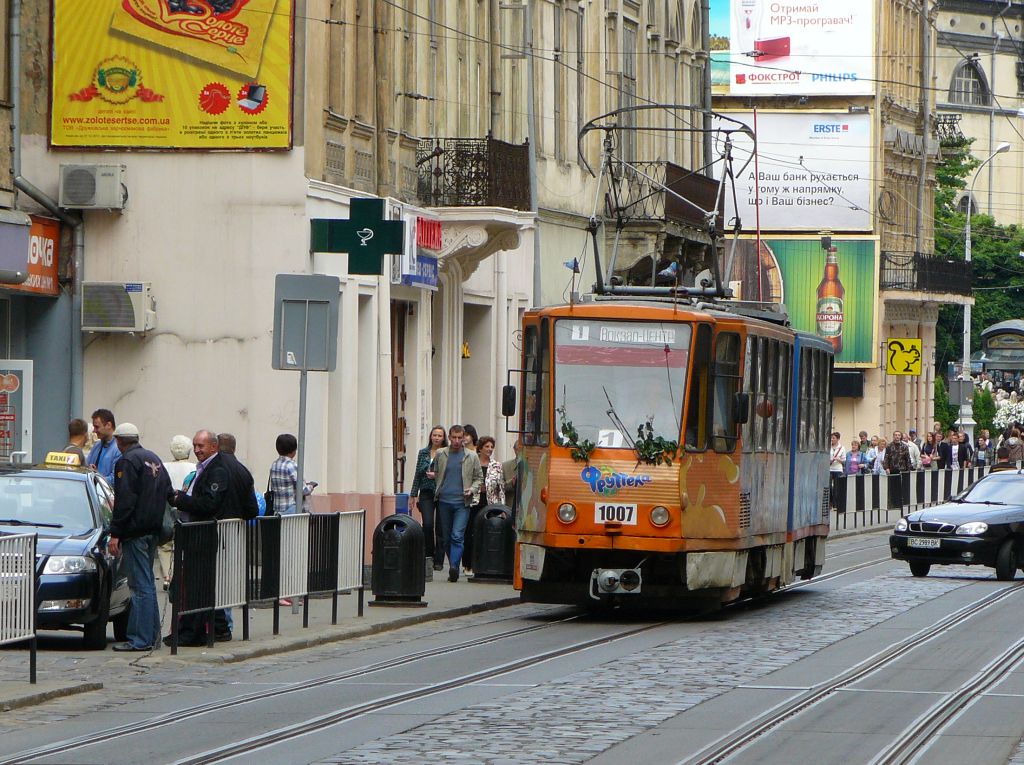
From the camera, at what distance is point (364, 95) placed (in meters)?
29.9

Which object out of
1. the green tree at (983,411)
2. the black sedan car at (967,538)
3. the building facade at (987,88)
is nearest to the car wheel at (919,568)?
the black sedan car at (967,538)

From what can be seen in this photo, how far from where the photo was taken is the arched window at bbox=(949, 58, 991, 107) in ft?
385

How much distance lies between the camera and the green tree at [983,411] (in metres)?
75.4

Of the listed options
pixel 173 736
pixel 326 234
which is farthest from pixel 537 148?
pixel 173 736

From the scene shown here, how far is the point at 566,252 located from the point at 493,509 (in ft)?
50.4

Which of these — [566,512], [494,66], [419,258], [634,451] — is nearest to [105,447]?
[566,512]

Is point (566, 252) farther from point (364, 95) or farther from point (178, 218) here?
point (178, 218)

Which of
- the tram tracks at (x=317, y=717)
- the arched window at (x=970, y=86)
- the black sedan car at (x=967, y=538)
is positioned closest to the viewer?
the tram tracks at (x=317, y=717)

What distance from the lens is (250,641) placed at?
59.9 feet

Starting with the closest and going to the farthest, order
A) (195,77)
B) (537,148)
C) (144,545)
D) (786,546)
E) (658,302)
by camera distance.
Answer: (144,545) → (658,302) → (786,546) → (195,77) → (537,148)

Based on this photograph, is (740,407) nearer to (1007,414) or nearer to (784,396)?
(784,396)

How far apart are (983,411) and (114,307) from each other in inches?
2088

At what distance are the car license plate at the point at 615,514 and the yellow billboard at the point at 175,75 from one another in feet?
26.2

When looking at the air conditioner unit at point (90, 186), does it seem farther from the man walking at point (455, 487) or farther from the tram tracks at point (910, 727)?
the tram tracks at point (910, 727)
